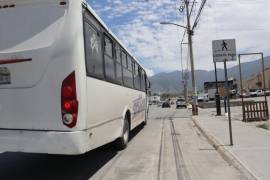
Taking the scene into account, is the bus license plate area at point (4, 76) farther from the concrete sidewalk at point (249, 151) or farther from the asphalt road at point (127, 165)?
the concrete sidewalk at point (249, 151)

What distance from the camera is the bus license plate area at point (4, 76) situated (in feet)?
25.5

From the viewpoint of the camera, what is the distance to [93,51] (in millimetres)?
8805

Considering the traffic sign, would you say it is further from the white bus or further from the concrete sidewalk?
the white bus

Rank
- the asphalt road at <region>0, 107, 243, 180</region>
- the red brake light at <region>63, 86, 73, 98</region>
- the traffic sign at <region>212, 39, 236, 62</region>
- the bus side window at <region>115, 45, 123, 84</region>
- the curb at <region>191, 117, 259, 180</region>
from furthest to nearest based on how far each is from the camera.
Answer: the traffic sign at <region>212, 39, 236, 62</region>
the bus side window at <region>115, 45, 123, 84</region>
the asphalt road at <region>0, 107, 243, 180</region>
the curb at <region>191, 117, 259, 180</region>
the red brake light at <region>63, 86, 73, 98</region>

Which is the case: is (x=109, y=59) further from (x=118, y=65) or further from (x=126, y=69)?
(x=126, y=69)

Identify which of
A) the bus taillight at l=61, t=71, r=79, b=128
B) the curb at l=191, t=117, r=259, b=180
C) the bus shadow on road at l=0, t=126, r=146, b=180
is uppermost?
the bus taillight at l=61, t=71, r=79, b=128

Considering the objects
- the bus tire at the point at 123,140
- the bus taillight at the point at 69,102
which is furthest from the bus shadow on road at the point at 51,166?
the bus taillight at the point at 69,102

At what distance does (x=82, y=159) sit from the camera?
1131cm

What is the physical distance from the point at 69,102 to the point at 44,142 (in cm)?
76

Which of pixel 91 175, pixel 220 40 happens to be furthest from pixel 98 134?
pixel 220 40

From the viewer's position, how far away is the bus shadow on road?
9.02m

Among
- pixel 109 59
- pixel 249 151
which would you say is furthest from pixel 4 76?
pixel 249 151

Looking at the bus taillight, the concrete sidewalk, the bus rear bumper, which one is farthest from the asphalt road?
the bus taillight

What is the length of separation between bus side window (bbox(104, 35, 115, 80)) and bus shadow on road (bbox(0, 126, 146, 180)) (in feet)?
6.73
